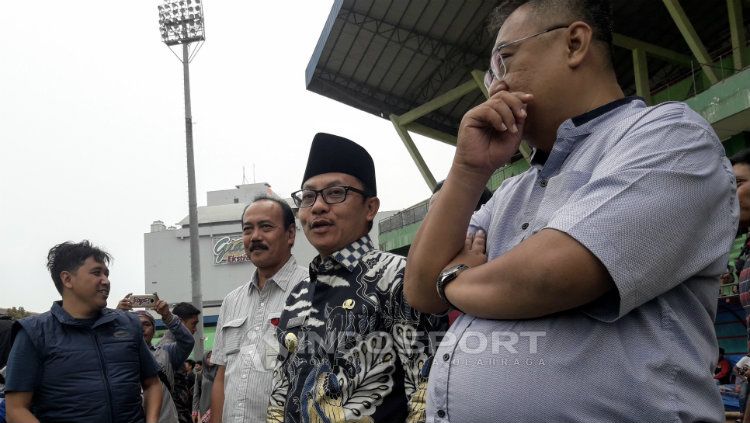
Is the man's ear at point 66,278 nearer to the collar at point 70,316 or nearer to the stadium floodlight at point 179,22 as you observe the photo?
the collar at point 70,316

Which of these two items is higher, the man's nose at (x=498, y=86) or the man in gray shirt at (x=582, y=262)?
the man's nose at (x=498, y=86)

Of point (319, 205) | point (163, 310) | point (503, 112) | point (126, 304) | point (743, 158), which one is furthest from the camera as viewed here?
point (126, 304)

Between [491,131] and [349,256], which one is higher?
[491,131]

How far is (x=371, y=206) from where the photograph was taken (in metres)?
2.81

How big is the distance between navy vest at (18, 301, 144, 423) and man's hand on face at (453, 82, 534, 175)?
9.99ft

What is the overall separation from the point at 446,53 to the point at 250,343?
1901 cm

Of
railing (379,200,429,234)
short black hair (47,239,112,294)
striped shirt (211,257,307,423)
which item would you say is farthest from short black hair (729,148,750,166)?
railing (379,200,429,234)

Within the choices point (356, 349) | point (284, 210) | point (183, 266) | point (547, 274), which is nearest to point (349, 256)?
point (356, 349)

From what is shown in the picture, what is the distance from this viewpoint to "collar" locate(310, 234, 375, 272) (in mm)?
2516

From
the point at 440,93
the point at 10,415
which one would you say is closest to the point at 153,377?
the point at 10,415

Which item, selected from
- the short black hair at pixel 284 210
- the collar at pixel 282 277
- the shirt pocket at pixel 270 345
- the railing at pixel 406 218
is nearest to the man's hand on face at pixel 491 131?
the shirt pocket at pixel 270 345

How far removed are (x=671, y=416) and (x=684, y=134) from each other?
22.5 inches

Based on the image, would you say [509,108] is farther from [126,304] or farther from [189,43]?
[189,43]

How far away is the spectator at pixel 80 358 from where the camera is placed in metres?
3.68
